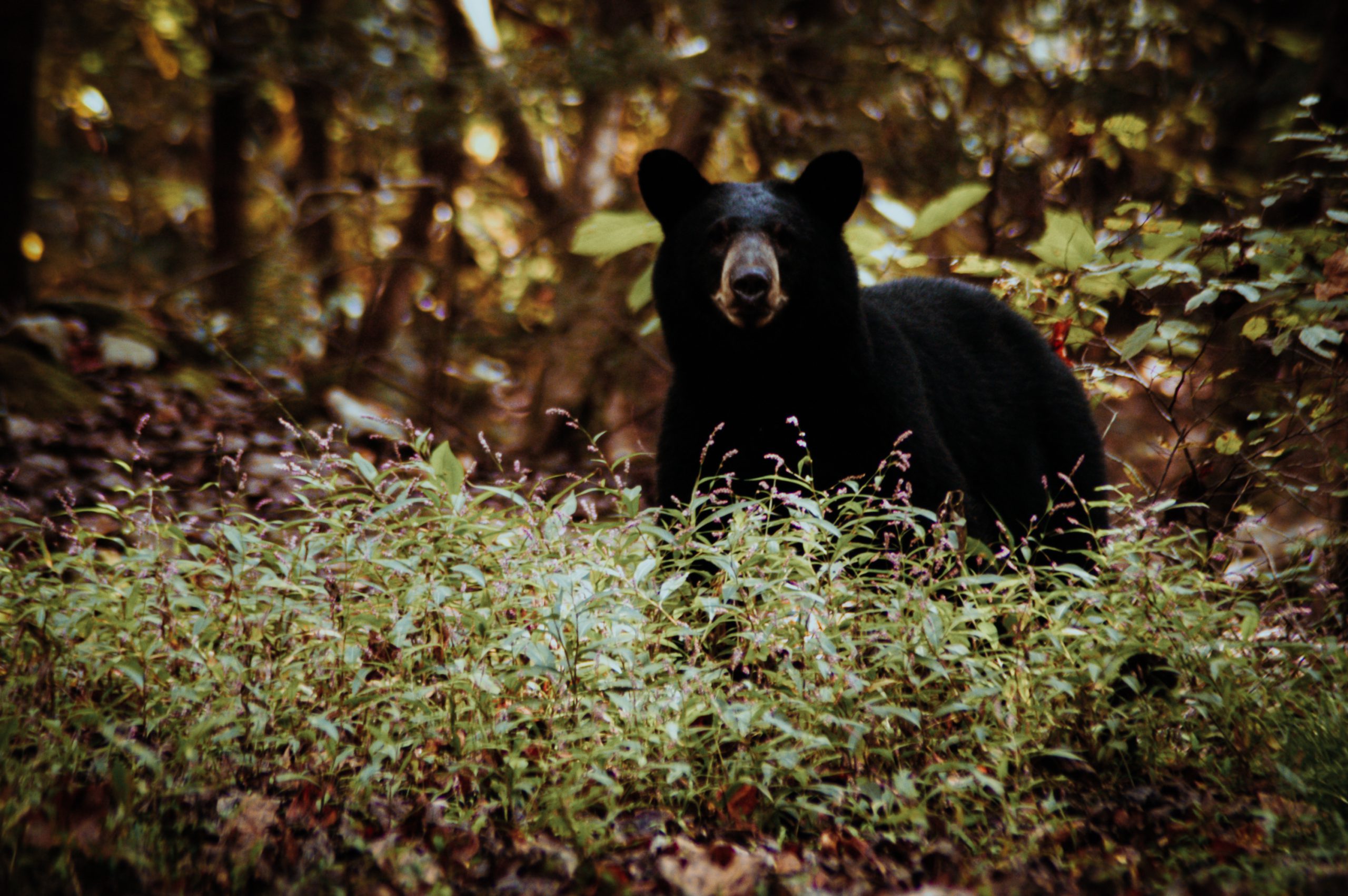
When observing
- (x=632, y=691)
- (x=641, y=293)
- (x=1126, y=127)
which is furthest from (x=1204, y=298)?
(x=632, y=691)

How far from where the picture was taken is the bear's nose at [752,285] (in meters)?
3.36

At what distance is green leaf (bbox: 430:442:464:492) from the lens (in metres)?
3.23

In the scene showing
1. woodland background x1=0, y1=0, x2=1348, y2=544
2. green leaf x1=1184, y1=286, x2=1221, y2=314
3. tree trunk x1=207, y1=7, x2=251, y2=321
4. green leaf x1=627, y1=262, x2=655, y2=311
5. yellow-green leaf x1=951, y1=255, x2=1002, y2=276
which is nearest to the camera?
green leaf x1=1184, y1=286, x2=1221, y2=314

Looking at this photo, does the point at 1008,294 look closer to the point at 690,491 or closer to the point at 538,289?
the point at 690,491


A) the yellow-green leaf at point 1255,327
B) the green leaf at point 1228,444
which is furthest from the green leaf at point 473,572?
the yellow-green leaf at point 1255,327

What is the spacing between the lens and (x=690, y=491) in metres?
3.52

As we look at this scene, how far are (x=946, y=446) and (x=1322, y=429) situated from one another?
1465 millimetres

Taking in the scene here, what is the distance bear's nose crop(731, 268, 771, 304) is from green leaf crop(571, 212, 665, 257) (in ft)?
2.99

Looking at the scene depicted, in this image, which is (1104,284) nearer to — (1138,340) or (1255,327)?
(1138,340)

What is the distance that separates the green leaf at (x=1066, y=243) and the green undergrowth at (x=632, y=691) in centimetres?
165

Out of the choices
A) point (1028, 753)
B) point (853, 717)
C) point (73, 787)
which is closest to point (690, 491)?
point (853, 717)

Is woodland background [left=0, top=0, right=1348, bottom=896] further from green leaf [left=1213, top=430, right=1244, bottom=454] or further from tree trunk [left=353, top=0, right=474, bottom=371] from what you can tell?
tree trunk [left=353, top=0, right=474, bottom=371]

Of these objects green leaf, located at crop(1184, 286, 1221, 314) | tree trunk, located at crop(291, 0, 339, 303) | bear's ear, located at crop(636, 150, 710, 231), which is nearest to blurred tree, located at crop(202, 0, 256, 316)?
tree trunk, located at crop(291, 0, 339, 303)

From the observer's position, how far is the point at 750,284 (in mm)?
3369
